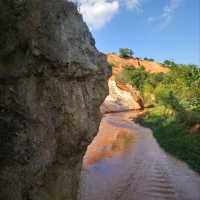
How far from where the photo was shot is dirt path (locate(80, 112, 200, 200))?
13.6m

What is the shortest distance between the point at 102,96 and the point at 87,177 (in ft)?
25.7

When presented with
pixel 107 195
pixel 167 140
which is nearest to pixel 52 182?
pixel 107 195

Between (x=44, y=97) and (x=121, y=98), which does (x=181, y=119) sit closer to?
(x=44, y=97)

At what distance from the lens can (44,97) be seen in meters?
8.06

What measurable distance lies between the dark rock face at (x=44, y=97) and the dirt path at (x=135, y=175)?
4.87 meters

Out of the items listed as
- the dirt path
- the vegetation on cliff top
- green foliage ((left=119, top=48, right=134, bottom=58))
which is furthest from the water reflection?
green foliage ((left=119, top=48, right=134, bottom=58))

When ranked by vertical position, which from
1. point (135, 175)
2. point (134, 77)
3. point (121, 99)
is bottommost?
point (135, 175)

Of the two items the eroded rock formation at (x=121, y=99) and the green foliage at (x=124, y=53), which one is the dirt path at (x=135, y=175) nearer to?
the eroded rock formation at (x=121, y=99)

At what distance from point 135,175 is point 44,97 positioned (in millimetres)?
9774

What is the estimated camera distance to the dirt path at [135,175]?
13.6 metres

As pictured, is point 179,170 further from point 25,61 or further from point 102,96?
point 25,61

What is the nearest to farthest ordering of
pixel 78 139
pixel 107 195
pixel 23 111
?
pixel 23 111, pixel 78 139, pixel 107 195

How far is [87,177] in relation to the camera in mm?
16594

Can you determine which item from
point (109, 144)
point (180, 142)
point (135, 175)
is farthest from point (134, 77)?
point (135, 175)
